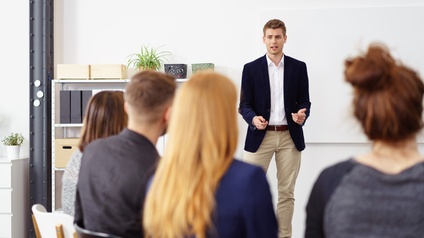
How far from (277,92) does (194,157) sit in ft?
8.49

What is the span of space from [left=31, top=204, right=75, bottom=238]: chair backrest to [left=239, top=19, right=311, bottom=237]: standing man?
2036 mm

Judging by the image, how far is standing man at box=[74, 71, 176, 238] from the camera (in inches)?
59.7

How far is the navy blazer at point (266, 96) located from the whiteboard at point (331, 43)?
46 cm

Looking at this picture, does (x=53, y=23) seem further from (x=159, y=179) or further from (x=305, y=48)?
(x=159, y=179)

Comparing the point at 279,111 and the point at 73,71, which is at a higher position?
the point at 73,71

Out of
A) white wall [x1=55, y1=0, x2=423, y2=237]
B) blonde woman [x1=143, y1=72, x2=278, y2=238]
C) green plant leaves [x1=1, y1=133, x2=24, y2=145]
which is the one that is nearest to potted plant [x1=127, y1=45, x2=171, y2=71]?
white wall [x1=55, y1=0, x2=423, y2=237]

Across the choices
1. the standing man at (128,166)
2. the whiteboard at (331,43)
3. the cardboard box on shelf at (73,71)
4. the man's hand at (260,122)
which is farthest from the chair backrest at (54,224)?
the whiteboard at (331,43)

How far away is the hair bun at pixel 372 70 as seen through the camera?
3.94ft

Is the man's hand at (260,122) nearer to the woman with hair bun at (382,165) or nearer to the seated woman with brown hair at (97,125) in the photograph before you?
the seated woman with brown hair at (97,125)

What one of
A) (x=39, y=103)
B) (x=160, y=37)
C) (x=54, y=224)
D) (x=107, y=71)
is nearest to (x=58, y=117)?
(x=39, y=103)

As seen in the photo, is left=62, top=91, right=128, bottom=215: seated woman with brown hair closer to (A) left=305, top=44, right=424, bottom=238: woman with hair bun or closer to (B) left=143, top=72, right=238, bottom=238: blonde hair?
(B) left=143, top=72, right=238, bottom=238: blonde hair

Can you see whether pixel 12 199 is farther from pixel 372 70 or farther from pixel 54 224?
pixel 372 70

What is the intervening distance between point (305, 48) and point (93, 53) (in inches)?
77.6

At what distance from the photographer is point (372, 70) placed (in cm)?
120
